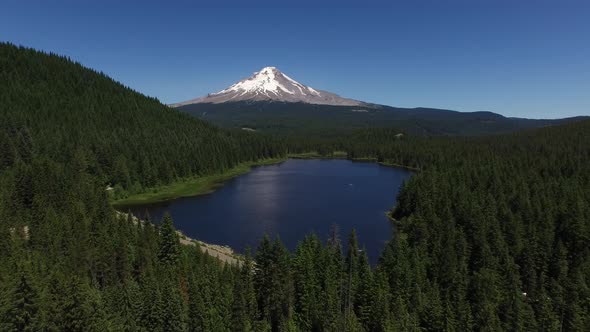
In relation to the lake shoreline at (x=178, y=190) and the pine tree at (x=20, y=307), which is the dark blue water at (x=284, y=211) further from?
the pine tree at (x=20, y=307)

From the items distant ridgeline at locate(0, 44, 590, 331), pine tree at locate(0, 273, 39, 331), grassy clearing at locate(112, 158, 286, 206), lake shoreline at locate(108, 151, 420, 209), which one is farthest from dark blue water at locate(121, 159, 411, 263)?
pine tree at locate(0, 273, 39, 331)

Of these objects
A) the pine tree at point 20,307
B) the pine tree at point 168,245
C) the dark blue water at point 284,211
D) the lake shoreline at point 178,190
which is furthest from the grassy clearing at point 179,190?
the pine tree at point 20,307

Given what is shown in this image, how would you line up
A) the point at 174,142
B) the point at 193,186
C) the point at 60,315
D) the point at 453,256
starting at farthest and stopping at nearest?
the point at 174,142
the point at 193,186
the point at 453,256
the point at 60,315

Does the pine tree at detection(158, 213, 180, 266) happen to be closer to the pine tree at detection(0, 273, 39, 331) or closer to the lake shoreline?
the pine tree at detection(0, 273, 39, 331)

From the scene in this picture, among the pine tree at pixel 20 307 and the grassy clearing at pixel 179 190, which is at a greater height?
the pine tree at pixel 20 307

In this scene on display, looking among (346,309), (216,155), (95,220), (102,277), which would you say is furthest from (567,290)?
(216,155)

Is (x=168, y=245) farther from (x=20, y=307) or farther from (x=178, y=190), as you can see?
(x=178, y=190)

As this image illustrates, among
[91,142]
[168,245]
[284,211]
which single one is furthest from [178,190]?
[168,245]

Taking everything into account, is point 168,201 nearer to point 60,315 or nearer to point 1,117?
point 1,117
